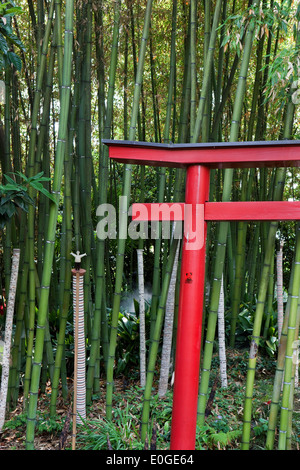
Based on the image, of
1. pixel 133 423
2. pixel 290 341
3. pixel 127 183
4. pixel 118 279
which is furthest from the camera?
pixel 133 423

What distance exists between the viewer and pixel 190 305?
196 centimetres

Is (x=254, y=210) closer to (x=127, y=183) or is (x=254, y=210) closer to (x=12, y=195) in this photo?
(x=127, y=183)

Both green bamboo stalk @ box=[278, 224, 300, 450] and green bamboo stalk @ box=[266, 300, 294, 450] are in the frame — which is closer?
green bamboo stalk @ box=[278, 224, 300, 450]

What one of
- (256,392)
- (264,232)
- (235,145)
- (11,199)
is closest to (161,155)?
(235,145)

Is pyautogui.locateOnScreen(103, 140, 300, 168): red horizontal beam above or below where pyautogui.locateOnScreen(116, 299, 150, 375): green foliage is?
above

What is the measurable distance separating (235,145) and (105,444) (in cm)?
170

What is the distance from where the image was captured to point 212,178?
344cm

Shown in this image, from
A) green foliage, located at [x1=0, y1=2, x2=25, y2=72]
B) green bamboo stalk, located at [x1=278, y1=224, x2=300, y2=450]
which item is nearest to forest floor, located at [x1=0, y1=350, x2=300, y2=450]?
green bamboo stalk, located at [x1=278, y1=224, x2=300, y2=450]

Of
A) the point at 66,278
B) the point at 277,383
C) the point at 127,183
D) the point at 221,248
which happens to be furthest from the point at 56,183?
the point at 277,383

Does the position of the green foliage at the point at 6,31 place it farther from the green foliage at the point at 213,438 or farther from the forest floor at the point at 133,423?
the green foliage at the point at 213,438

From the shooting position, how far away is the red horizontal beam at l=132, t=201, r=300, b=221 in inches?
72.9

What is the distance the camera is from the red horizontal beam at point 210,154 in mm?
1812

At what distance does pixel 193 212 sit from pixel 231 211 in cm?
16

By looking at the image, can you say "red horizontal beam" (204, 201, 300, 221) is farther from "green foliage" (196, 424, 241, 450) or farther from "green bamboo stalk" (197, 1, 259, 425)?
"green foliage" (196, 424, 241, 450)
